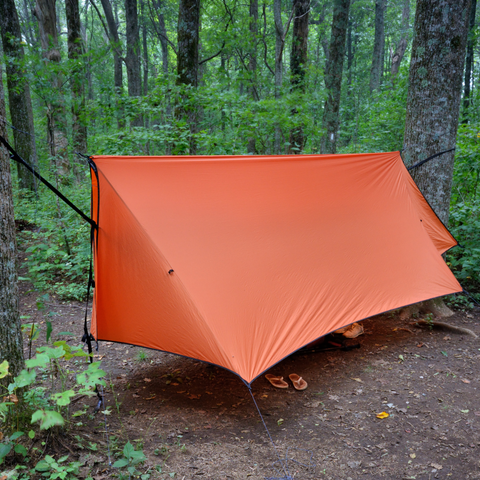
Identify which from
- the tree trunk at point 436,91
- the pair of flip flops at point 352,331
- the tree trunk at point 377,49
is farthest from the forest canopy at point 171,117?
the tree trunk at point 377,49

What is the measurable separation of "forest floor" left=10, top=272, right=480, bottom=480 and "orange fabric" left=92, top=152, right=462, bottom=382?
18.8 inches

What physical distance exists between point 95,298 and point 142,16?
760 inches

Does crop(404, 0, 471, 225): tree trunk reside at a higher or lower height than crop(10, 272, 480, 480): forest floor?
higher

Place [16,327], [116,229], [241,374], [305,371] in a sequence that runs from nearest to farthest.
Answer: [16,327] < [241,374] < [116,229] < [305,371]

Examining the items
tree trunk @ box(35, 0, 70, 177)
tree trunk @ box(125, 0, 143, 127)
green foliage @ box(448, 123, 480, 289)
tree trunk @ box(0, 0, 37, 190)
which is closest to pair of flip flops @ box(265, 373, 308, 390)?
green foliage @ box(448, 123, 480, 289)

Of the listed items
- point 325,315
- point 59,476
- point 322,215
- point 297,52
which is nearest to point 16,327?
point 59,476

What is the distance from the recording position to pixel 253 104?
726cm

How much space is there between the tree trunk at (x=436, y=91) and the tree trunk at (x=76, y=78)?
219 inches

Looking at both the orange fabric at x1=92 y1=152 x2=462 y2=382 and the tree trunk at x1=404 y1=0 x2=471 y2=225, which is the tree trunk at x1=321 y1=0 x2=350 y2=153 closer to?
the tree trunk at x1=404 y1=0 x2=471 y2=225

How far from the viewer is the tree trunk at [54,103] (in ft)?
23.2

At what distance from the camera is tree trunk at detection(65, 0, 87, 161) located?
22.5 ft

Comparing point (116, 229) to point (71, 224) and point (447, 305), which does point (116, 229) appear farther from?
point (447, 305)

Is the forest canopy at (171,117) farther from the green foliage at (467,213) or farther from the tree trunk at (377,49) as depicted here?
the tree trunk at (377,49)

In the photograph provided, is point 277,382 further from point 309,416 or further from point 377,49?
point 377,49
